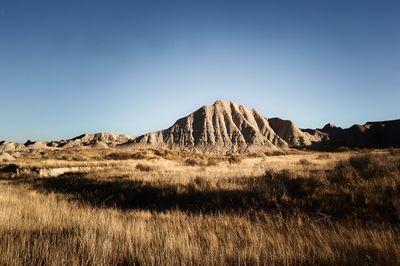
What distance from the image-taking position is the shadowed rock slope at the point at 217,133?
87.8 metres

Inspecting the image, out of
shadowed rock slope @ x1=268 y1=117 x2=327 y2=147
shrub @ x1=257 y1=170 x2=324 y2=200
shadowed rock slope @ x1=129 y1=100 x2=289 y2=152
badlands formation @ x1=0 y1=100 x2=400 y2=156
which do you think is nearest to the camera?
shrub @ x1=257 y1=170 x2=324 y2=200

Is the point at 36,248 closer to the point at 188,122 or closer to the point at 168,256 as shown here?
the point at 168,256

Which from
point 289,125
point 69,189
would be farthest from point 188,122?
point 69,189

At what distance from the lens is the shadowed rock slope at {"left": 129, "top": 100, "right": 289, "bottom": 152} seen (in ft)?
288

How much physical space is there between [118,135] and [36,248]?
16934 cm

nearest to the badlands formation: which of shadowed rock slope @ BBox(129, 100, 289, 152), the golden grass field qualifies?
shadowed rock slope @ BBox(129, 100, 289, 152)

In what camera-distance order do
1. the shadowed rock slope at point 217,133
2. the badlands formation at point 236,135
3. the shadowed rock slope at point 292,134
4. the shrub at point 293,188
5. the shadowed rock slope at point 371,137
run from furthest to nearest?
the shadowed rock slope at point 292,134 < the shadowed rock slope at point 217,133 < the badlands formation at point 236,135 < the shadowed rock slope at point 371,137 < the shrub at point 293,188

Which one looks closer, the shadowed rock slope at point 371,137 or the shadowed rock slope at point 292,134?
the shadowed rock slope at point 371,137

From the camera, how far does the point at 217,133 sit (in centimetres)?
9150

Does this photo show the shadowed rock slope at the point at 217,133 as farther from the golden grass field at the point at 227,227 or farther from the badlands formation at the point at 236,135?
the golden grass field at the point at 227,227

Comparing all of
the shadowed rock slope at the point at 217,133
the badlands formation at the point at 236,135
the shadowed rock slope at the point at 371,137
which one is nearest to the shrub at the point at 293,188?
the badlands formation at the point at 236,135

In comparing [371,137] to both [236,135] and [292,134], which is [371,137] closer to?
[292,134]

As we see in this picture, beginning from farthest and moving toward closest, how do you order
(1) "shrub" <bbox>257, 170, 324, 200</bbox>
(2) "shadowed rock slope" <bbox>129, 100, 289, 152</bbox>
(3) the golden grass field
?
(2) "shadowed rock slope" <bbox>129, 100, 289, 152</bbox> < (1) "shrub" <bbox>257, 170, 324, 200</bbox> < (3) the golden grass field

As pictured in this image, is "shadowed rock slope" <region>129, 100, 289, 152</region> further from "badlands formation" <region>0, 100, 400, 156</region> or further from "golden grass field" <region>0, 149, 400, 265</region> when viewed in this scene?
"golden grass field" <region>0, 149, 400, 265</region>
